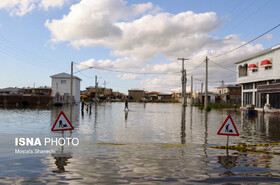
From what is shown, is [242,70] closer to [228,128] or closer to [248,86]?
[248,86]

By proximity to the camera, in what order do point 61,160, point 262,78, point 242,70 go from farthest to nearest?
point 242,70
point 262,78
point 61,160

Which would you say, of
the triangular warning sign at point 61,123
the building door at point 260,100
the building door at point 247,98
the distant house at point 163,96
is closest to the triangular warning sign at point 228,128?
the triangular warning sign at point 61,123

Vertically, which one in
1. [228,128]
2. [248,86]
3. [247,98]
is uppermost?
[248,86]

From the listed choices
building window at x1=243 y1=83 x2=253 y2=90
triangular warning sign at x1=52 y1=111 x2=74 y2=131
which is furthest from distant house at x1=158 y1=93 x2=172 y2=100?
triangular warning sign at x1=52 y1=111 x2=74 y2=131

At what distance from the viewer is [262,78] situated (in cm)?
4241

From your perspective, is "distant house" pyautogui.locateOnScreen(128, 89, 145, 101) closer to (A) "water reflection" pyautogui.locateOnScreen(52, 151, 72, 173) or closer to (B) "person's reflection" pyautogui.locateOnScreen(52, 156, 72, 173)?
(A) "water reflection" pyautogui.locateOnScreen(52, 151, 72, 173)

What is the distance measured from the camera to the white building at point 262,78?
127 feet

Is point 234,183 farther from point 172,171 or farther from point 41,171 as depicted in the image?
point 41,171

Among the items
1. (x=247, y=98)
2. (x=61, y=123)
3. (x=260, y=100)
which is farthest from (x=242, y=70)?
(x=61, y=123)

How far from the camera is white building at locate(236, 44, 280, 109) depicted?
127 feet

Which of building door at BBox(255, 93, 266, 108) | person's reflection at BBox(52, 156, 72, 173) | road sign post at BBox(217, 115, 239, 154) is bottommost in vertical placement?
person's reflection at BBox(52, 156, 72, 173)

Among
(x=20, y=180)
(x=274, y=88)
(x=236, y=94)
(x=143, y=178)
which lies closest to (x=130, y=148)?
(x=143, y=178)

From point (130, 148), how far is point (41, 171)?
396 cm

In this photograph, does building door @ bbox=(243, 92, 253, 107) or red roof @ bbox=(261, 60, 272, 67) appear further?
building door @ bbox=(243, 92, 253, 107)
